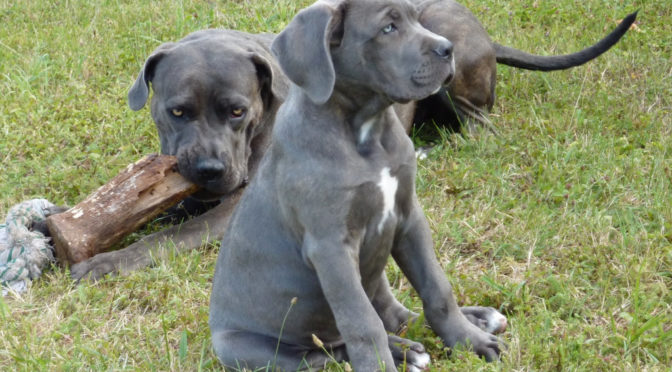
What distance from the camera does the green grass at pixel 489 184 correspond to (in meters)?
4.02

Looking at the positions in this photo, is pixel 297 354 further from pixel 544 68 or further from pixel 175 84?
pixel 544 68

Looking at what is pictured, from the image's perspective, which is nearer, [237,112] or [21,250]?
[21,250]

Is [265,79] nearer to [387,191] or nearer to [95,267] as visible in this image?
[95,267]

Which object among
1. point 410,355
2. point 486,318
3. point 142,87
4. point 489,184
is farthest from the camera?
point 489,184

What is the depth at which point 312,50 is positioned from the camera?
11.3 feet

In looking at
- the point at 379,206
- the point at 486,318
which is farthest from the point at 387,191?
the point at 486,318

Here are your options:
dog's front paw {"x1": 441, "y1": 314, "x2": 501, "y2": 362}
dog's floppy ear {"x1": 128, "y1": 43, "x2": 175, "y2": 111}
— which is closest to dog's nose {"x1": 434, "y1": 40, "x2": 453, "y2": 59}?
dog's front paw {"x1": 441, "y1": 314, "x2": 501, "y2": 362}

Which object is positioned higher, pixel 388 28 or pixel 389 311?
pixel 388 28

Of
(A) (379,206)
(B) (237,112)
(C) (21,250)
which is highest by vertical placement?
(A) (379,206)

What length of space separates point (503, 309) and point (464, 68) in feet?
8.06

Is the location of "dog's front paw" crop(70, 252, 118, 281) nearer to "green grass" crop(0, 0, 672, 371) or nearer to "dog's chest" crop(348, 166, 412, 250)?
"green grass" crop(0, 0, 672, 371)

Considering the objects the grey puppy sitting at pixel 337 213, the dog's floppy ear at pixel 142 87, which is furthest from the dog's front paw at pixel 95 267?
the grey puppy sitting at pixel 337 213

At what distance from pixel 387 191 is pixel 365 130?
26cm

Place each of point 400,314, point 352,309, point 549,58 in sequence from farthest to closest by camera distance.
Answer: point 549,58 → point 400,314 → point 352,309
